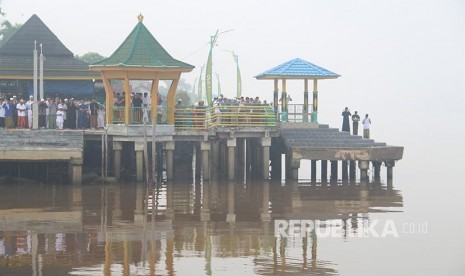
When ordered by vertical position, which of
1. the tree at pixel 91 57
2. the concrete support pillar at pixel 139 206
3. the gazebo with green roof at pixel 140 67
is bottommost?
the concrete support pillar at pixel 139 206

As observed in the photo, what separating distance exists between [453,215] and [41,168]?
13603 mm

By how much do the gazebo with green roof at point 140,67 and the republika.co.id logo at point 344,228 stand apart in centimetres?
1023

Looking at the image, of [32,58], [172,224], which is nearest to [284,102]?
[32,58]

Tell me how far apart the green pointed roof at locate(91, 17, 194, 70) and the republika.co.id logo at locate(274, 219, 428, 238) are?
10.4 m

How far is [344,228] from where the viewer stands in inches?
1066

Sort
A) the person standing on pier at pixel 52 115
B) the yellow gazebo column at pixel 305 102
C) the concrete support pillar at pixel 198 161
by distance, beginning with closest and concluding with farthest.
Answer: the person standing on pier at pixel 52 115 → the yellow gazebo column at pixel 305 102 → the concrete support pillar at pixel 198 161

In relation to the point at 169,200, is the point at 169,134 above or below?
above

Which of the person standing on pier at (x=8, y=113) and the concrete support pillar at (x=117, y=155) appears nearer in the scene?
the concrete support pillar at (x=117, y=155)

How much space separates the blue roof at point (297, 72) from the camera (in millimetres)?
40562

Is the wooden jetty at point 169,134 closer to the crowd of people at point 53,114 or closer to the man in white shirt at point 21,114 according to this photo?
the crowd of people at point 53,114

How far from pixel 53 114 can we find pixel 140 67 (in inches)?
136

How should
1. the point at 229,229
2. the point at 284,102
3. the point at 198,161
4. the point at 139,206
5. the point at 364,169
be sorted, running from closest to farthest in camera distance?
the point at 229,229, the point at 139,206, the point at 364,169, the point at 284,102, the point at 198,161

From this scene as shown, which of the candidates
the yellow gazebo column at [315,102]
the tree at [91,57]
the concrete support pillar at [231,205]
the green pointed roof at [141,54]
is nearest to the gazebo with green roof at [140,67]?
A: the green pointed roof at [141,54]

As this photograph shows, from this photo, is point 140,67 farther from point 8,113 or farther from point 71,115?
point 8,113
